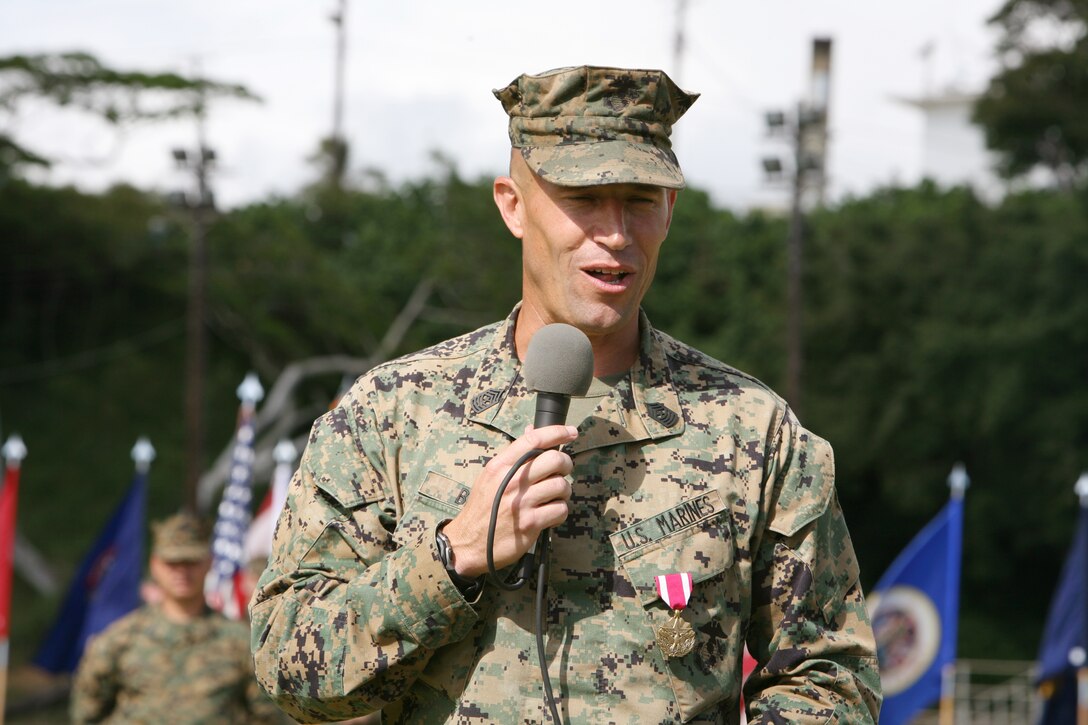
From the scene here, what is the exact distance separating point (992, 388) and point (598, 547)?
88.4ft

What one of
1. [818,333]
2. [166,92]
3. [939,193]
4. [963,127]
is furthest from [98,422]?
[963,127]

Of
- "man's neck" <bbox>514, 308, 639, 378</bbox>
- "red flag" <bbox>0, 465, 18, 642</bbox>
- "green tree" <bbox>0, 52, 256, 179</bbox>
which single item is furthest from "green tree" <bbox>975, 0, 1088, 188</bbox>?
"man's neck" <bbox>514, 308, 639, 378</bbox>

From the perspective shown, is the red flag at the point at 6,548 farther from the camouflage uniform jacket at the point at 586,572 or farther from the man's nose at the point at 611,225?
the man's nose at the point at 611,225

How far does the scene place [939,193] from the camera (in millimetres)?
36969

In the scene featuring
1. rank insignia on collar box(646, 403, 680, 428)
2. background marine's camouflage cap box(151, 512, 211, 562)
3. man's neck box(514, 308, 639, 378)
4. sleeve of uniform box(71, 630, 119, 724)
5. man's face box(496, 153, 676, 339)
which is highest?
man's face box(496, 153, 676, 339)

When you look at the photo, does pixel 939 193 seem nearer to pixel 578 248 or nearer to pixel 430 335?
pixel 430 335

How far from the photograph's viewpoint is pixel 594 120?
9.45 ft

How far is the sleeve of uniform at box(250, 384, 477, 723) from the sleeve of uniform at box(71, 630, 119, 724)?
18.6 feet

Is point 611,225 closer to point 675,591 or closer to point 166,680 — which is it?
point 675,591

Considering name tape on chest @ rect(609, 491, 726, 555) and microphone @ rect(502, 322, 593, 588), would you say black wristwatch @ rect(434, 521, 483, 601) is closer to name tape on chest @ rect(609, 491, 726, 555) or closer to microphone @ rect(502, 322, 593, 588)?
microphone @ rect(502, 322, 593, 588)

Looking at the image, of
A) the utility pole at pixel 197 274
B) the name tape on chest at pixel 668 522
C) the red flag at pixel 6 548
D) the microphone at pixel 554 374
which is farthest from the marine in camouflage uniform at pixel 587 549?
the utility pole at pixel 197 274

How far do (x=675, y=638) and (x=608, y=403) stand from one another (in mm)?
447

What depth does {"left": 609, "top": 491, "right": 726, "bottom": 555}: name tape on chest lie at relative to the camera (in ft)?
9.11

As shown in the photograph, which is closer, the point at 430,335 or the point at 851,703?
the point at 851,703
